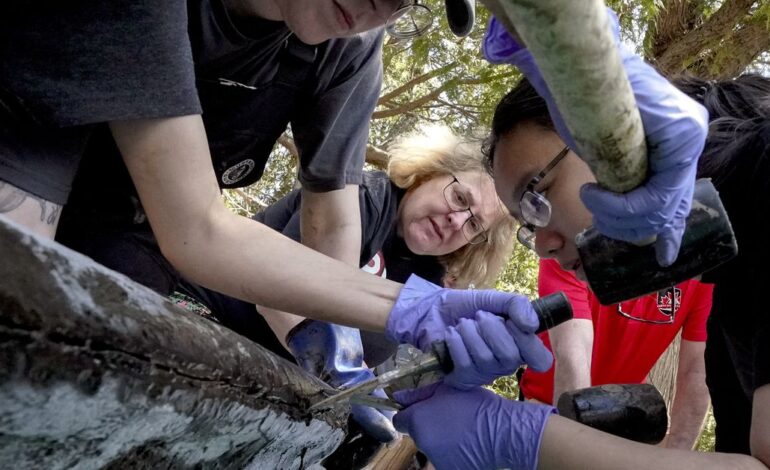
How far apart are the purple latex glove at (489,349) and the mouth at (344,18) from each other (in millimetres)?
838

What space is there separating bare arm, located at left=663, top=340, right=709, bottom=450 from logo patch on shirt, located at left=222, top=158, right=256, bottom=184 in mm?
2383

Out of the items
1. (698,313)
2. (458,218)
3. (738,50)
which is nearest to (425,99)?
(738,50)

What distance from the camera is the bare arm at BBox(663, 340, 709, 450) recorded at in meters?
3.46

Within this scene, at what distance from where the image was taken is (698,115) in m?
1.16

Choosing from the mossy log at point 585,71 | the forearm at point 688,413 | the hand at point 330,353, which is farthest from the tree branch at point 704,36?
the mossy log at point 585,71

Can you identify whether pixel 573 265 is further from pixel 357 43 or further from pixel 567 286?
pixel 567 286

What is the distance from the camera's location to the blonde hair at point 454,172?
3260 millimetres

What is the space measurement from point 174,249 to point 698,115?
1096 mm

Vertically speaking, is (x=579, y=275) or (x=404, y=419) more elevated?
(x=579, y=275)

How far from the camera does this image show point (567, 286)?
3229mm

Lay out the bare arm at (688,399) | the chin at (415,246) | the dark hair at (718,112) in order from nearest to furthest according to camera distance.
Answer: the dark hair at (718,112)
the chin at (415,246)
the bare arm at (688,399)

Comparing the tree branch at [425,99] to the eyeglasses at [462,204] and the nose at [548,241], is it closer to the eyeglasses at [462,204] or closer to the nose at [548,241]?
the eyeglasses at [462,204]

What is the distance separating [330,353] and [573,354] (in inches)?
52.2

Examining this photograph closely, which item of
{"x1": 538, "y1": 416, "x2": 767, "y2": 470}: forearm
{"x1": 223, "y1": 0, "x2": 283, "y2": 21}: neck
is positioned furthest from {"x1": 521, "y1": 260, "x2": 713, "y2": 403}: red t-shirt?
{"x1": 223, "y1": 0, "x2": 283, "y2": 21}: neck
